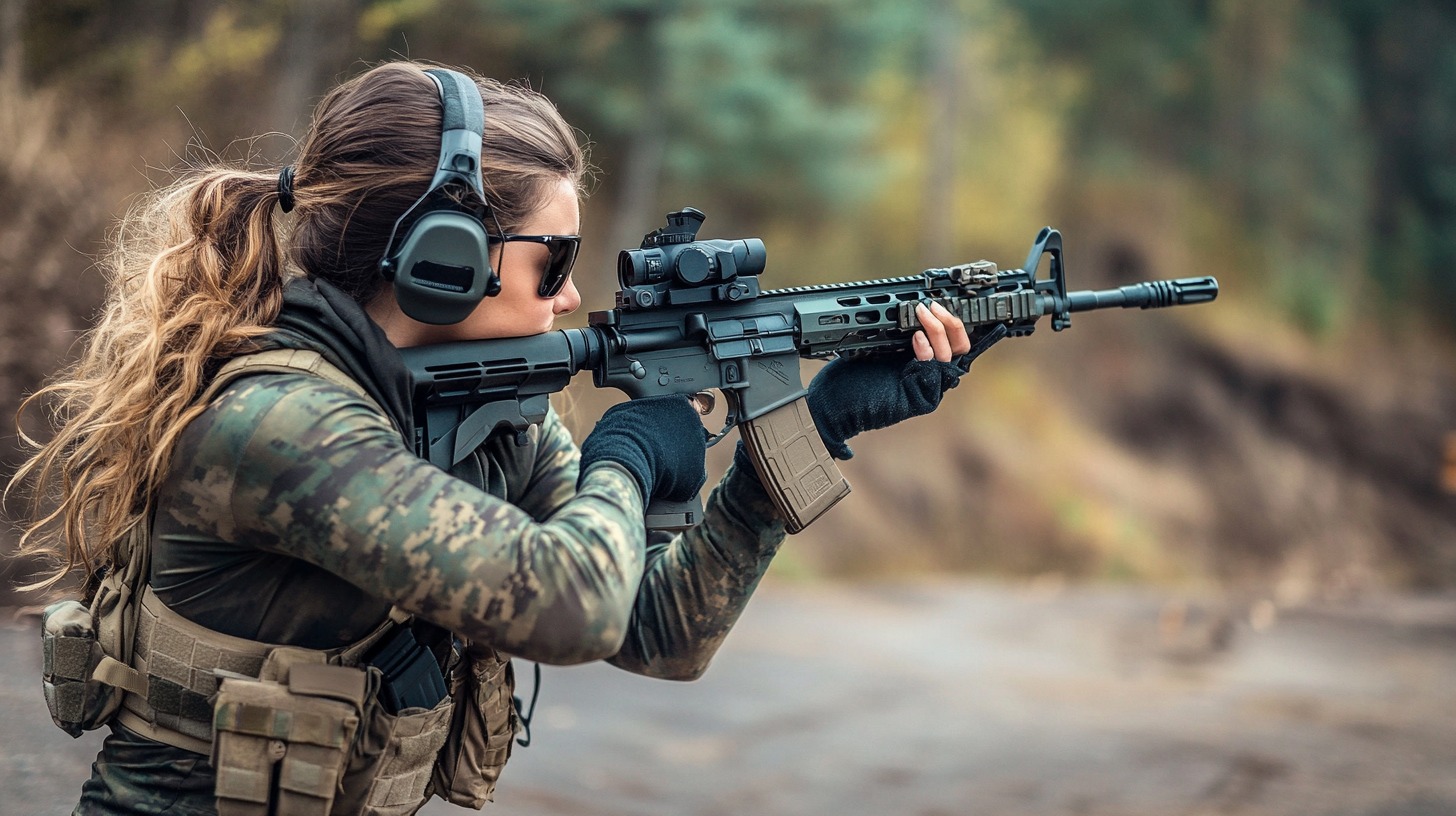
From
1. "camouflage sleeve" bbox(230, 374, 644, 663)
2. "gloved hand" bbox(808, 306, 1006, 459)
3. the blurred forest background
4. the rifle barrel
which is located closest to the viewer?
"camouflage sleeve" bbox(230, 374, 644, 663)

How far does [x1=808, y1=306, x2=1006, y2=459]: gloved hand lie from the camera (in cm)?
280

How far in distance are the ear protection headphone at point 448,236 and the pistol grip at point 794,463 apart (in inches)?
30.0

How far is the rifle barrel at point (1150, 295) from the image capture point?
3.12 meters

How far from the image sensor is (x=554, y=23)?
9.12m

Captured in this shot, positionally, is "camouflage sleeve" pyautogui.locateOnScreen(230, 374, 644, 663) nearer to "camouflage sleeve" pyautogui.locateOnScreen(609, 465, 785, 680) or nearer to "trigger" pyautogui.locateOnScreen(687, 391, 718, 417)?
"camouflage sleeve" pyautogui.locateOnScreen(609, 465, 785, 680)

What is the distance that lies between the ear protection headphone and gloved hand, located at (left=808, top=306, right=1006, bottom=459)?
0.97 meters

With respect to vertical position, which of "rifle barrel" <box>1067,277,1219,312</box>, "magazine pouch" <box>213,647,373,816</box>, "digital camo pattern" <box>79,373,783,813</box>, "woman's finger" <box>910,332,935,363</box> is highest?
"rifle barrel" <box>1067,277,1219,312</box>

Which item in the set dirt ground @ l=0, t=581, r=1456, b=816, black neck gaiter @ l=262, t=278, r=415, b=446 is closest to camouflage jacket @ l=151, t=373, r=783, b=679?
black neck gaiter @ l=262, t=278, r=415, b=446

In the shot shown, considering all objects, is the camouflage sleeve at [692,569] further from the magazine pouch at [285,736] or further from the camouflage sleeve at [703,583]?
the magazine pouch at [285,736]

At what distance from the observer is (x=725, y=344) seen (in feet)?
8.93

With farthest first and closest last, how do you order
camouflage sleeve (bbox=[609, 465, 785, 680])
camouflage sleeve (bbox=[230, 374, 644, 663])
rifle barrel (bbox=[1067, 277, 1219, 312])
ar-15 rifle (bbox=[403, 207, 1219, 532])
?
rifle barrel (bbox=[1067, 277, 1219, 312]) < camouflage sleeve (bbox=[609, 465, 785, 680]) < ar-15 rifle (bbox=[403, 207, 1219, 532]) < camouflage sleeve (bbox=[230, 374, 644, 663])

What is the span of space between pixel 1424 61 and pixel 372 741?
1558 cm

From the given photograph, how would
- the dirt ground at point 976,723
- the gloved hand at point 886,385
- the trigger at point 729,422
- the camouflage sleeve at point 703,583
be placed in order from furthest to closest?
the dirt ground at point 976,723 < the gloved hand at point 886,385 < the trigger at point 729,422 < the camouflage sleeve at point 703,583

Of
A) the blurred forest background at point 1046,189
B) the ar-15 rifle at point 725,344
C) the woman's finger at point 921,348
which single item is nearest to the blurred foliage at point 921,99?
the blurred forest background at point 1046,189
